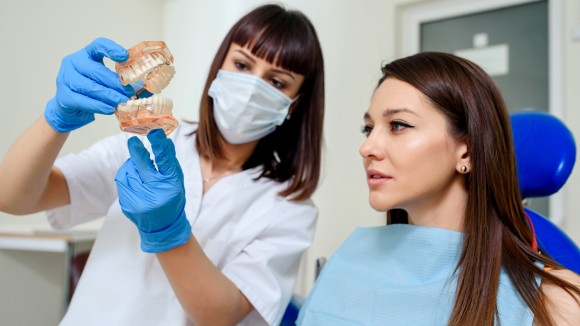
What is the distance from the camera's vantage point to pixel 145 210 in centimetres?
82

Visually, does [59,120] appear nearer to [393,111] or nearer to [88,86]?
[88,86]

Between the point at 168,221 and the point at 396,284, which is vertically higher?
the point at 168,221

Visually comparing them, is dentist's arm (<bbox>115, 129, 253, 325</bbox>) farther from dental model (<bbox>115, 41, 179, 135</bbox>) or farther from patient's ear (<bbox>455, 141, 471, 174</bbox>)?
patient's ear (<bbox>455, 141, 471, 174</bbox>)

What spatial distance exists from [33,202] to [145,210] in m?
0.36

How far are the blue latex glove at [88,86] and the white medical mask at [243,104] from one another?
1.14 ft

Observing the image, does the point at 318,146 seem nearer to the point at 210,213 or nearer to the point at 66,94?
the point at 210,213

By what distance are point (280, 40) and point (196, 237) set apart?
0.56m

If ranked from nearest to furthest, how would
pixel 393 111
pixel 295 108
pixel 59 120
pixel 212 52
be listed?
pixel 59 120 → pixel 393 111 → pixel 295 108 → pixel 212 52

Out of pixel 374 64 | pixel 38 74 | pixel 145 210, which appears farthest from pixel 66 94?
pixel 374 64

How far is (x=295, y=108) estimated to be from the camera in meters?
1.32

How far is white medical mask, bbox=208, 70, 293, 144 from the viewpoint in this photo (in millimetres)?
1156

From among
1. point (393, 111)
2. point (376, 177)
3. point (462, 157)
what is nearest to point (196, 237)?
point (376, 177)

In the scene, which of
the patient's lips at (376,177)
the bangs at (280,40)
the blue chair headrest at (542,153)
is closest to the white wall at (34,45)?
the bangs at (280,40)

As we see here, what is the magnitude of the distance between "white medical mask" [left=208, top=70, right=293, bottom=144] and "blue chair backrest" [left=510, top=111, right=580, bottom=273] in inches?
25.6
